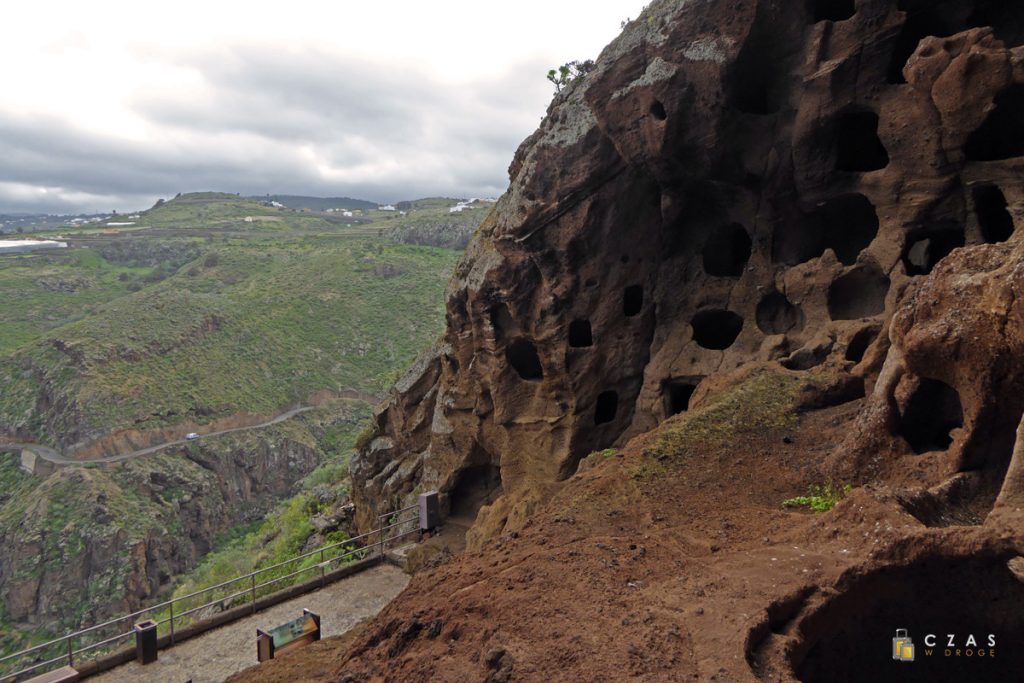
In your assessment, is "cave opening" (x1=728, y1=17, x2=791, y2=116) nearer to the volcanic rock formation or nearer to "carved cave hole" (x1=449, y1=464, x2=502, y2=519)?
the volcanic rock formation

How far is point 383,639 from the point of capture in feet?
24.5

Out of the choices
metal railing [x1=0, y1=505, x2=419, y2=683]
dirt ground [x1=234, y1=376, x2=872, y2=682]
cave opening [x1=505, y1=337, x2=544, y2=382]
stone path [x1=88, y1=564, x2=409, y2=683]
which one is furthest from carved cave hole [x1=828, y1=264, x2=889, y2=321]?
stone path [x1=88, y1=564, x2=409, y2=683]

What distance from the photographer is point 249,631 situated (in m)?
15.8

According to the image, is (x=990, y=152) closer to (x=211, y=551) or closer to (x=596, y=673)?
(x=596, y=673)

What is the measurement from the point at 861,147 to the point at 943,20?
9.73 feet

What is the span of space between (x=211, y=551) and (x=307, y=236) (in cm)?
9651

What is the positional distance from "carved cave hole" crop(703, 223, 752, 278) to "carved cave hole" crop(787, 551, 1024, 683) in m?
13.0

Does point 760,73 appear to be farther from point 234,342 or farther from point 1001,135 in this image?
point 234,342

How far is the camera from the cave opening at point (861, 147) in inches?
648

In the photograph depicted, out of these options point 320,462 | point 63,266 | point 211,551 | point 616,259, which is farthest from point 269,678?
point 63,266

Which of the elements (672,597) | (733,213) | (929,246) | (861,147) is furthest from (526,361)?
(672,597)

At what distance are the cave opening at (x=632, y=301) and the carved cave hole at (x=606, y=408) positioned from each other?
234 cm

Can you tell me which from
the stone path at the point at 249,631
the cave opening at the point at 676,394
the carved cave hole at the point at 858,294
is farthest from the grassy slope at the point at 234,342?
the carved cave hole at the point at 858,294

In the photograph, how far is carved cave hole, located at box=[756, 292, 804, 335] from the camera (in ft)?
55.0
